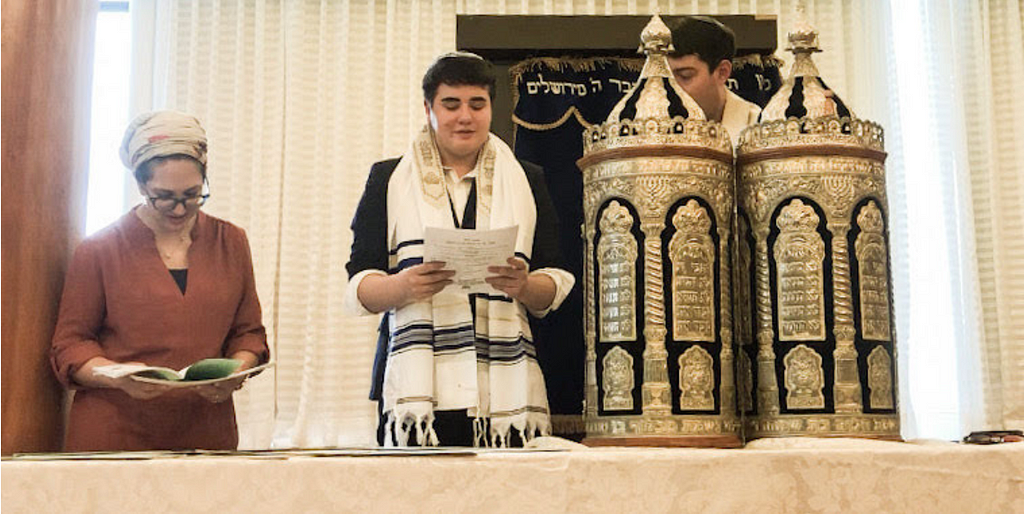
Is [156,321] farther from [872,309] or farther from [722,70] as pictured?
[722,70]

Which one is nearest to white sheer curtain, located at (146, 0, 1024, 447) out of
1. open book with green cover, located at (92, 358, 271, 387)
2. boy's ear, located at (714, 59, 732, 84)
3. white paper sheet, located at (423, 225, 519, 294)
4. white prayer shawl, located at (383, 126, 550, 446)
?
boy's ear, located at (714, 59, 732, 84)

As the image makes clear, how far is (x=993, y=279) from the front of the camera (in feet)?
17.2

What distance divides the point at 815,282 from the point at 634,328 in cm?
15

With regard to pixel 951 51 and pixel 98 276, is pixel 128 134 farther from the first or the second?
pixel 951 51

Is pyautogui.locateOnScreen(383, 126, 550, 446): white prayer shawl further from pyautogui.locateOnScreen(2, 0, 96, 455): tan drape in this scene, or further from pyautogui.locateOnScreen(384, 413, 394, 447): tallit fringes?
pyautogui.locateOnScreen(2, 0, 96, 455): tan drape

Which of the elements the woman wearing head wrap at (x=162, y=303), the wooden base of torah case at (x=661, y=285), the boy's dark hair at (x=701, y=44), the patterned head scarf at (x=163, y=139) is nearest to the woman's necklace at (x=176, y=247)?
the woman wearing head wrap at (x=162, y=303)

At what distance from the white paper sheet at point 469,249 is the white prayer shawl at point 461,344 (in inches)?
6.4

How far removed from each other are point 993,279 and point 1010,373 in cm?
40

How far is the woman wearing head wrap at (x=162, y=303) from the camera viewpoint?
1275mm

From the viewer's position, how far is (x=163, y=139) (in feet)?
5.06

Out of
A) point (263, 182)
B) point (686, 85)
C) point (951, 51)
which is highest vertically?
point (951, 51)

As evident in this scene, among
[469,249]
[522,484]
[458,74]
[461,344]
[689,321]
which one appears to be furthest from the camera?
[458,74]

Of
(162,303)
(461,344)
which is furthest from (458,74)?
(162,303)

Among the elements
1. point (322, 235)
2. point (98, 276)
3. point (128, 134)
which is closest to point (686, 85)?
point (128, 134)
